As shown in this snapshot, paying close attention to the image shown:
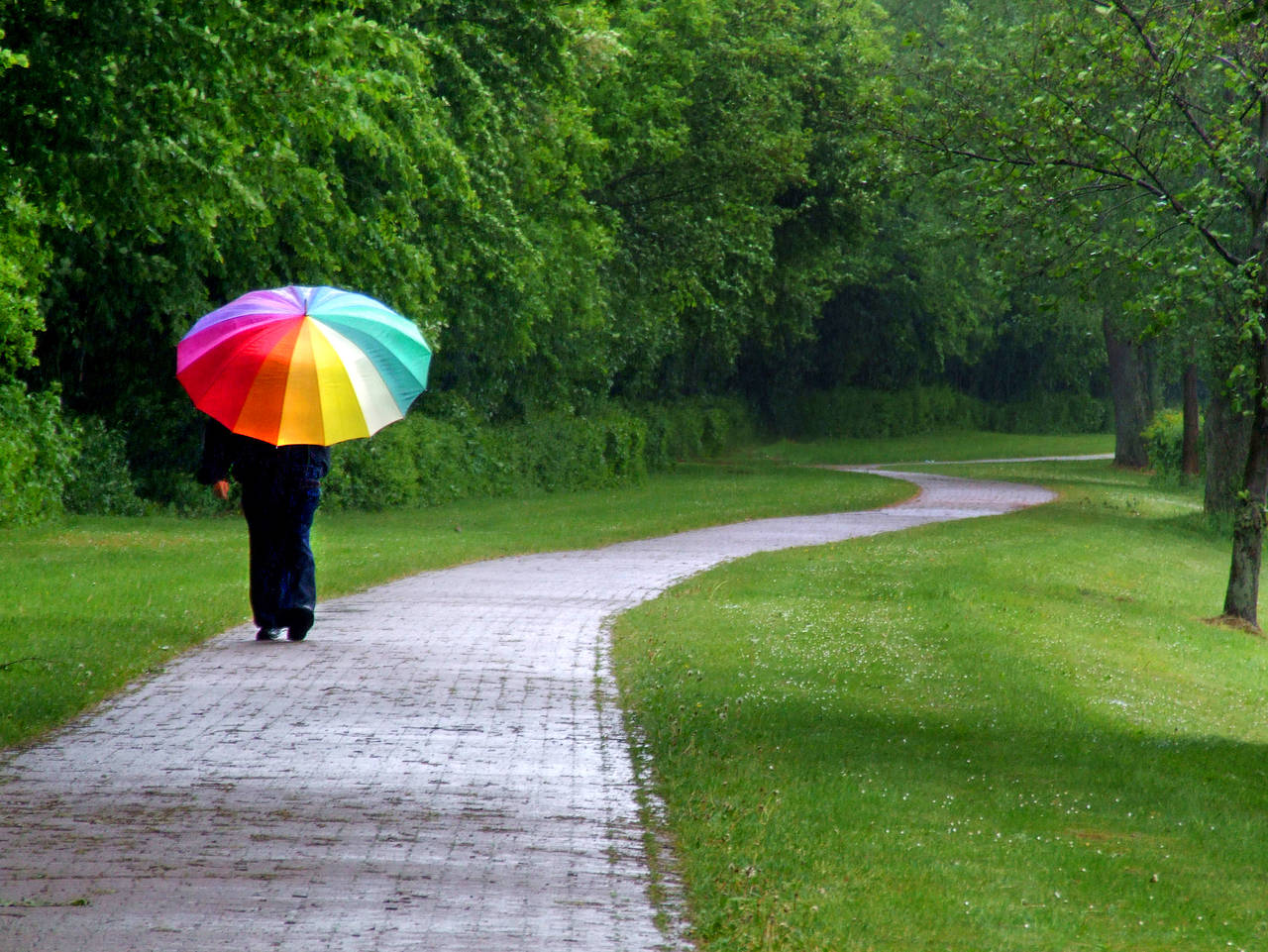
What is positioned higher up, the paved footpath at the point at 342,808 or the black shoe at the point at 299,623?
the black shoe at the point at 299,623

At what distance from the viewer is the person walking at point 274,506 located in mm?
10398

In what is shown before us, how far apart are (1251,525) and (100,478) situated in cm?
1582

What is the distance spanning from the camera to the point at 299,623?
10547 millimetres

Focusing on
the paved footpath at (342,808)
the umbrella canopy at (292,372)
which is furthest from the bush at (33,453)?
the umbrella canopy at (292,372)

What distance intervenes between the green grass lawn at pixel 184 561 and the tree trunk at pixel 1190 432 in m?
11.8

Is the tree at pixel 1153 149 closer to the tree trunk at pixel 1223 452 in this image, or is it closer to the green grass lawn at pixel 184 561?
the green grass lawn at pixel 184 561

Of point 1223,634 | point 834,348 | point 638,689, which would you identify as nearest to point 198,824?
point 638,689

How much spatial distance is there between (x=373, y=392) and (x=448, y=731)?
9.54 ft

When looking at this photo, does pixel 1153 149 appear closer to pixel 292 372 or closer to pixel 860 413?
pixel 292 372

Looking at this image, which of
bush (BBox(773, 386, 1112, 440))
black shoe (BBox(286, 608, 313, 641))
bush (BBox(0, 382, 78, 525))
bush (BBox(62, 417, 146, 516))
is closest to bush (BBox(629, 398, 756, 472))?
bush (BBox(773, 386, 1112, 440))

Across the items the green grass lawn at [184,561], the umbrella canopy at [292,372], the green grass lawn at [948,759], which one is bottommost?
the green grass lawn at [948,759]

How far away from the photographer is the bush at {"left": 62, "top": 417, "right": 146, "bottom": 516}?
2200 cm

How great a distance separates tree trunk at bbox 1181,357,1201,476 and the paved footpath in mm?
32763

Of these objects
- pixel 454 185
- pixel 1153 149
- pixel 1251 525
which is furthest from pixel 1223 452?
pixel 454 185
